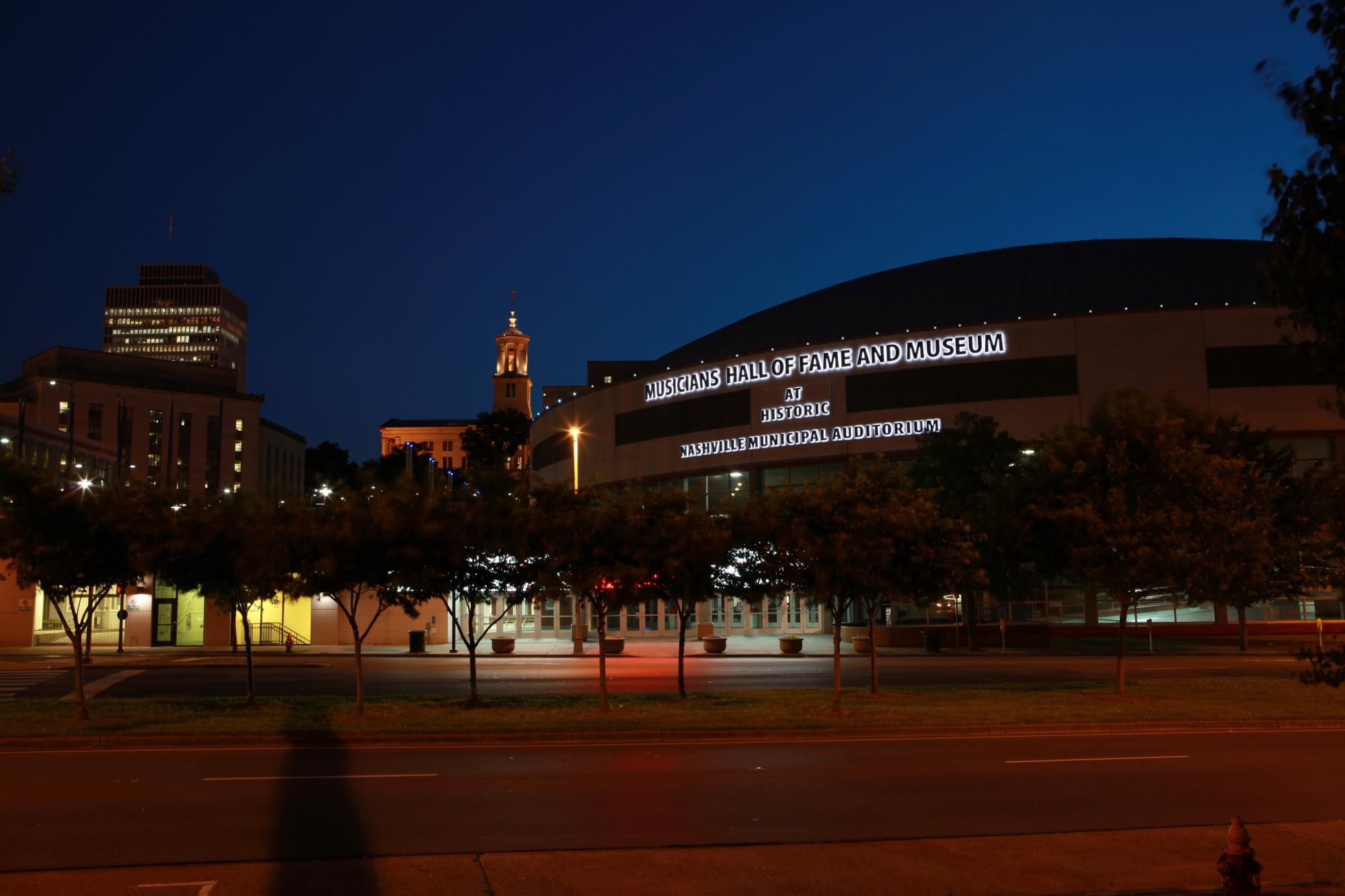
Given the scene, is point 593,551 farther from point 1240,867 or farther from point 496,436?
point 496,436

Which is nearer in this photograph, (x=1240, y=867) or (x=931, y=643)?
(x=1240, y=867)

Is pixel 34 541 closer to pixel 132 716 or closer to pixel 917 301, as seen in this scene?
pixel 132 716

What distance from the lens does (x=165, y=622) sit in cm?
4838

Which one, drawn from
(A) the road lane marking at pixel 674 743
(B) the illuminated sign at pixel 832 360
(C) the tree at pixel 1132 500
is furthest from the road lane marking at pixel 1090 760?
(B) the illuminated sign at pixel 832 360

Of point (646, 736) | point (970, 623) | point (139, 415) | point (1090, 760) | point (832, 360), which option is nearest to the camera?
point (1090, 760)

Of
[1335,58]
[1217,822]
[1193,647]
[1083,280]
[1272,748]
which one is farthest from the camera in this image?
[1083,280]

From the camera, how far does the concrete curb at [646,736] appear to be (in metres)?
17.2

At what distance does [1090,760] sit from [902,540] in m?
8.75

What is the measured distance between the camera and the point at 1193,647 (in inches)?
1843

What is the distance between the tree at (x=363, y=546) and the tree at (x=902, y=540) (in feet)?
30.7

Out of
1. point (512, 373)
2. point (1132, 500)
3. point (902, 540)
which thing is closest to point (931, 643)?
point (1132, 500)

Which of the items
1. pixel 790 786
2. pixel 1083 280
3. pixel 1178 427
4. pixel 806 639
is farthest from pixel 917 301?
pixel 790 786

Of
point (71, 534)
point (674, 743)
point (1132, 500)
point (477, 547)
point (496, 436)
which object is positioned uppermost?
Answer: point (496, 436)

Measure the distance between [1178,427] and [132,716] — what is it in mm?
22471
